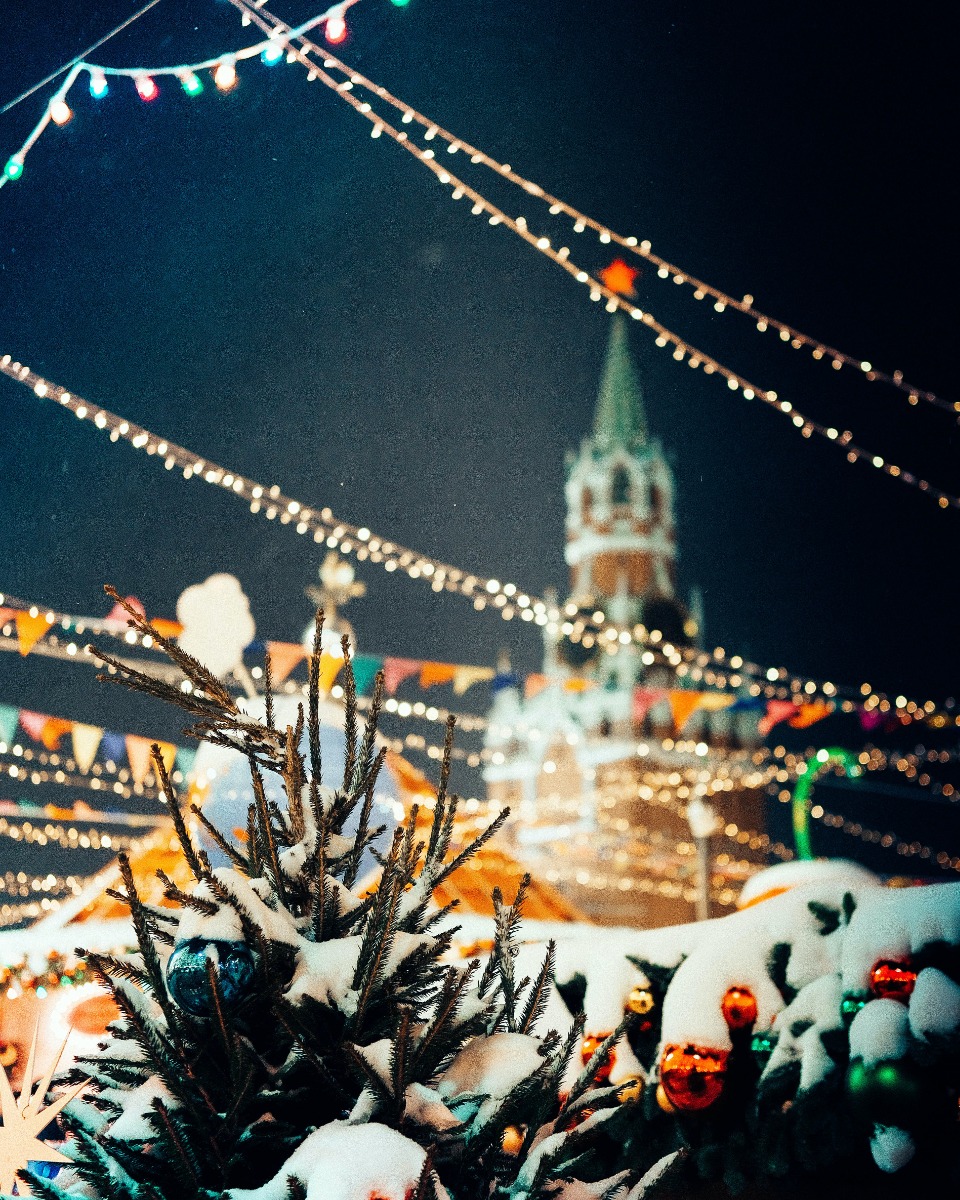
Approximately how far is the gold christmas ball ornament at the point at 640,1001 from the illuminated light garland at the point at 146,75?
5727 millimetres

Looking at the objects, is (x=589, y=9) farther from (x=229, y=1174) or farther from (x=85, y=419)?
(x=229, y=1174)

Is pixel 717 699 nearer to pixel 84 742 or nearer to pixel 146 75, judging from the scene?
pixel 84 742

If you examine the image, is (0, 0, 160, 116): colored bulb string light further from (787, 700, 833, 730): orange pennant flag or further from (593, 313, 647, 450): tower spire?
(593, 313, 647, 450): tower spire

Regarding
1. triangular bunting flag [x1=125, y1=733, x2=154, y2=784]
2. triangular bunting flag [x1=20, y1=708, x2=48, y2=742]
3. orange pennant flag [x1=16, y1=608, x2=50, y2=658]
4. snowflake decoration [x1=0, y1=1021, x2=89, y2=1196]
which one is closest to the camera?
snowflake decoration [x1=0, y1=1021, x2=89, y2=1196]

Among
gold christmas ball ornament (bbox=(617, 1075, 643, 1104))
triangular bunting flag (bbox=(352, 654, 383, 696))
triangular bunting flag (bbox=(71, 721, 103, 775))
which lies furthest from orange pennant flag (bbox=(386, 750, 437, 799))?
gold christmas ball ornament (bbox=(617, 1075, 643, 1104))

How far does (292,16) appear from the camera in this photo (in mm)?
6660

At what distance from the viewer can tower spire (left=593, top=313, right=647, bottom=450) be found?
5466 centimetres

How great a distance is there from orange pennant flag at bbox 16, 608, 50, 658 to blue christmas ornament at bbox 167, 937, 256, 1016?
8.37 metres

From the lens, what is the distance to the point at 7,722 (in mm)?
11906

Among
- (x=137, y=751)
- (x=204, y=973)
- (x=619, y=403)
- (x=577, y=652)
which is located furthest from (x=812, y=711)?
(x=619, y=403)

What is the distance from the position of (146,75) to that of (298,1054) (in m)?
6.65

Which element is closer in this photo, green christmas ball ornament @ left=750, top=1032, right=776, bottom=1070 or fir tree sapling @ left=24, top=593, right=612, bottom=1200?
fir tree sapling @ left=24, top=593, right=612, bottom=1200

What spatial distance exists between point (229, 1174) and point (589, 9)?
8566 millimetres

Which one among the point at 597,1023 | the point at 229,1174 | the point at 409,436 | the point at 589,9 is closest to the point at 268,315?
the point at 589,9
